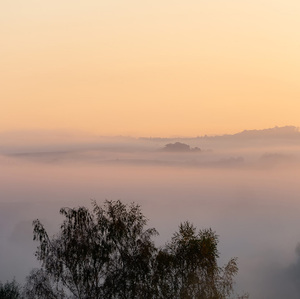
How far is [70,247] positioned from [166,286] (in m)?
9.68

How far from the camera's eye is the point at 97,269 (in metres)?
67.7

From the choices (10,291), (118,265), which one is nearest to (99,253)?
(118,265)

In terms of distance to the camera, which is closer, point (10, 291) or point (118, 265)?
point (118, 265)

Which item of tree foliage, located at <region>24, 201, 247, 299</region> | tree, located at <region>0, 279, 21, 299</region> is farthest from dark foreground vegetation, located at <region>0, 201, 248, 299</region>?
tree, located at <region>0, 279, 21, 299</region>

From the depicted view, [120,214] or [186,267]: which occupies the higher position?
[120,214]

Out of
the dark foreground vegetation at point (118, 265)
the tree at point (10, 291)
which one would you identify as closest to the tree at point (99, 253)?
the dark foreground vegetation at point (118, 265)

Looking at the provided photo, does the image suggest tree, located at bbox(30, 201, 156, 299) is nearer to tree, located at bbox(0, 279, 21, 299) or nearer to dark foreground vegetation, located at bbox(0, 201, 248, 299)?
dark foreground vegetation, located at bbox(0, 201, 248, 299)

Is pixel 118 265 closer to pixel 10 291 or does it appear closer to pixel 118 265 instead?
pixel 118 265

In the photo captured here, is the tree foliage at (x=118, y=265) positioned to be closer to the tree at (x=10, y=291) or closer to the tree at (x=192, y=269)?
the tree at (x=192, y=269)

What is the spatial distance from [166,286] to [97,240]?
25.5 ft

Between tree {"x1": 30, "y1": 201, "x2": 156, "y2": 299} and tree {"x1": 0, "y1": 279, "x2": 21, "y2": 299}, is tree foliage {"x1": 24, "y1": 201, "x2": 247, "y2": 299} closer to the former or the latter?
tree {"x1": 30, "y1": 201, "x2": 156, "y2": 299}

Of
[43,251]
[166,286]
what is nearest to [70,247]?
[43,251]

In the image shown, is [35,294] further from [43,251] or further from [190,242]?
[190,242]

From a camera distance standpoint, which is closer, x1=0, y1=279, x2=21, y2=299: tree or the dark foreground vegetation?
the dark foreground vegetation
